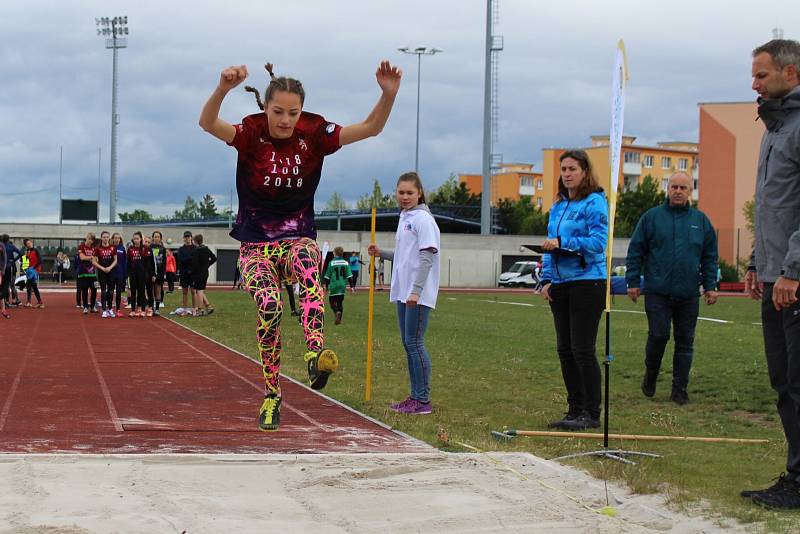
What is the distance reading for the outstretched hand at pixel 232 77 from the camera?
559 cm

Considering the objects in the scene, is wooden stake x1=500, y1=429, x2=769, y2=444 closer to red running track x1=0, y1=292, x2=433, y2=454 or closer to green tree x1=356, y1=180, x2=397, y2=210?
red running track x1=0, y1=292, x2=433, y2=454

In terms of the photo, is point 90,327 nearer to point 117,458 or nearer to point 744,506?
point 117,458

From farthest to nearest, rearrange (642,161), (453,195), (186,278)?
(642,161) → (453,195) → (186,278)

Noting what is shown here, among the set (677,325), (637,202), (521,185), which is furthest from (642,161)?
(677,325)

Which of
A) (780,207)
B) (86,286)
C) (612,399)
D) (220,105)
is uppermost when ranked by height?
(220,105)

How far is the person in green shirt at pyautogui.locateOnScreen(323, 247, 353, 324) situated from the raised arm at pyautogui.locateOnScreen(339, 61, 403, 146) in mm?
13263

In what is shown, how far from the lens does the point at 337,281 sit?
Result: 19.9 meters

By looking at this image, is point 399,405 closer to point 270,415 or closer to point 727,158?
point 270,415

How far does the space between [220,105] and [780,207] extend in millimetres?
3045

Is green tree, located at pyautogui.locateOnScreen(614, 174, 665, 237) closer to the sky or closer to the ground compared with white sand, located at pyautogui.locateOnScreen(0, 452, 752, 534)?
closer to the sky

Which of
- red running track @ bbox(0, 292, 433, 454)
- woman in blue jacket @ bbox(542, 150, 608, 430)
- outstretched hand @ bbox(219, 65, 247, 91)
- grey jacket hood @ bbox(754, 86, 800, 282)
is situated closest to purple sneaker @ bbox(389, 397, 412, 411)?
red running track @ bbox(0, 292, 433, 454)

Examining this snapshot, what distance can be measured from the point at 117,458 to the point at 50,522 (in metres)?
1.23

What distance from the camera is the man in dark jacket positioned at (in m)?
4.90

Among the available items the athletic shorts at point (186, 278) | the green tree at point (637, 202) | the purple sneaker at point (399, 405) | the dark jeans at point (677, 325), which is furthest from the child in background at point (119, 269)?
the green tree at point (637, 202)
